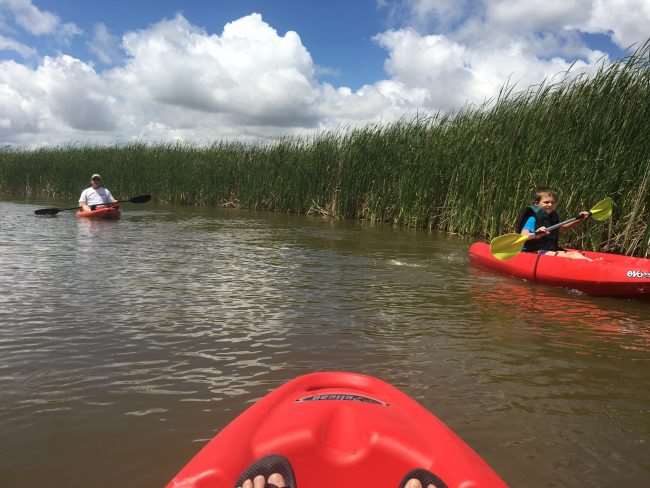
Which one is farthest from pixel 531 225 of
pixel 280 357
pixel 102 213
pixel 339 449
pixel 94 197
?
pixel 94 197

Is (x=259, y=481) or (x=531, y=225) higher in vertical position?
(x=531, y=225)

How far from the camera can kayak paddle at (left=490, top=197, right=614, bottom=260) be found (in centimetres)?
586

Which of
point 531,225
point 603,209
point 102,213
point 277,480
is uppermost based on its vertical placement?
point 603,209

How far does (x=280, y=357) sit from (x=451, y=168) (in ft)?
27.6

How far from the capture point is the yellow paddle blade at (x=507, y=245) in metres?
5.93

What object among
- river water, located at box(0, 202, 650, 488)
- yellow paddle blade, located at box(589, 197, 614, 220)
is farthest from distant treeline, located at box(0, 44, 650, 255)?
river water, located at box(0, 202, 650, 488)

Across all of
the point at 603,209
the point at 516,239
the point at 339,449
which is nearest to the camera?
the point at 339,449

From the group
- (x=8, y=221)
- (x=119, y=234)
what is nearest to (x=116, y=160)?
(x=8, y=221)

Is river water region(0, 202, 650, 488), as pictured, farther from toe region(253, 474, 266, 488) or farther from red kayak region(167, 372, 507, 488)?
toe region(253, 474, 266, 488)

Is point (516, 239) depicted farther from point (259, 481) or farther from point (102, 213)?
point (102, 213)

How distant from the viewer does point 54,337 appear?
10.8 ft

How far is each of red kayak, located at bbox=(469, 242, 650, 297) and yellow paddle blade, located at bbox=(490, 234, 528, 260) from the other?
0.31ft

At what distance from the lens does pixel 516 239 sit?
19.6ft

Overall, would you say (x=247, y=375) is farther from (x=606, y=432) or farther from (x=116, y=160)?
(x=116, y=160)
